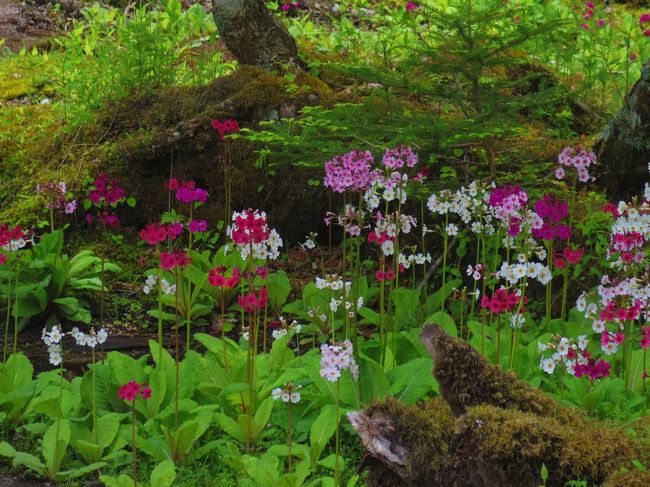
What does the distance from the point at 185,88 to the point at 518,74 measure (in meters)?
2.69

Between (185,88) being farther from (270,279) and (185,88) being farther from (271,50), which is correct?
(270,279)

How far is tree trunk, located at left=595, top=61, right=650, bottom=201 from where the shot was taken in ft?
17.8

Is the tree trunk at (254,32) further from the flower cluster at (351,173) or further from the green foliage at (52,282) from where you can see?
the flower cluster at (351,173)

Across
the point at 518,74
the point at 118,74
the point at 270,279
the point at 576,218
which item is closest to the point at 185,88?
the point at 118,74

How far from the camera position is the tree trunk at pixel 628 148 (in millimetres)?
5434

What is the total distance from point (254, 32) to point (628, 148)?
2.93 m

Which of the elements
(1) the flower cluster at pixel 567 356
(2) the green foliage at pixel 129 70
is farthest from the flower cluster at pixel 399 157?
(2) the green foliage at pixel 129 70

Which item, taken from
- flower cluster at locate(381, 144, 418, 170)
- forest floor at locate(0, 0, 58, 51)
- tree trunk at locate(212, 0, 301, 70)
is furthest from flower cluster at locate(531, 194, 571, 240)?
forest floor at locate(0, 0, 58, 51)

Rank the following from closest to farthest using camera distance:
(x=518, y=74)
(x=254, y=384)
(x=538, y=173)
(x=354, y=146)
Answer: (x=254, y=384) < (x=354, y=146) < (x=538, y=173) < (x=518, y=74)

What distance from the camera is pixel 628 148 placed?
554 cm

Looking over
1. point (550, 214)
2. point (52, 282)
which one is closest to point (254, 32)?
point (52, 282)

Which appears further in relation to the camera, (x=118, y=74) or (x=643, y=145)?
(x=118, y=74)

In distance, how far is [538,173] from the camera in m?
5.88

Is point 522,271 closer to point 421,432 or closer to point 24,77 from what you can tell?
point 421,432
